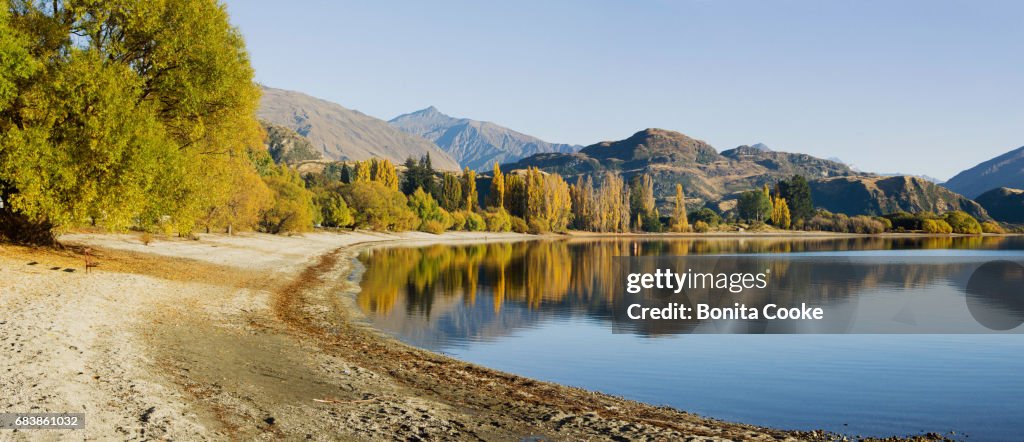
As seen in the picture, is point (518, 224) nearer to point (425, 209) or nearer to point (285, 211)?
point (425, 209)

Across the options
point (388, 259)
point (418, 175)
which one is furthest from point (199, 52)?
point (418, 175)

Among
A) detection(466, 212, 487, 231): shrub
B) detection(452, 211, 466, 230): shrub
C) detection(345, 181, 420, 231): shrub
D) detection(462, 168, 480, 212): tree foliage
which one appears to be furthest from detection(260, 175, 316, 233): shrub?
detection(462, 168, 480, 212): tree foliage

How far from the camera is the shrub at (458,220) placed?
157m

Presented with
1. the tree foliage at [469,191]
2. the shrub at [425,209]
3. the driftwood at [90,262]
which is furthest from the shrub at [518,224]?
the driftwood at [90,262]

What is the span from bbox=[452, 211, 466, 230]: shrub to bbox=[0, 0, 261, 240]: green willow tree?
121393 mm

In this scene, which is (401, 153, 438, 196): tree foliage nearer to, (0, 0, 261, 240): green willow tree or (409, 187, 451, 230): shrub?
(409, 187, 451, 230): shrub

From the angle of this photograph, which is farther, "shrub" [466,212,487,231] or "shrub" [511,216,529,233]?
"shrub" [511,216,529,233]

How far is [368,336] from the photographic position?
2403 cm

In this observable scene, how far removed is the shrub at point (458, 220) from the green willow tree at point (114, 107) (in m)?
121

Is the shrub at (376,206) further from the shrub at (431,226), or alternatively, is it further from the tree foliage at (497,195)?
the tree foliage at (497,195)

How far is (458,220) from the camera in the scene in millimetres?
157000

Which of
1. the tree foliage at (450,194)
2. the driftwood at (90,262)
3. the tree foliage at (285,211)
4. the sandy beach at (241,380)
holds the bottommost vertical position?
the sandy beach at (241,380)

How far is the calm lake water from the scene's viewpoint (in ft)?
54.5

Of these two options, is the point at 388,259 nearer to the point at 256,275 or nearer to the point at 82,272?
the point at 256,275
